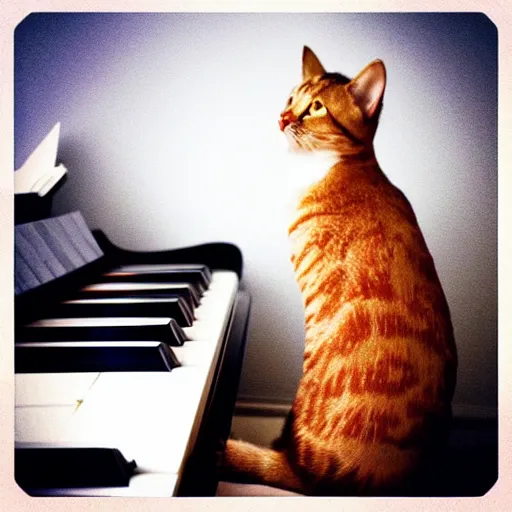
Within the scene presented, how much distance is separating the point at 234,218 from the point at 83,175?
1.05 ft

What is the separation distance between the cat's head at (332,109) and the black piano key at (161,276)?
0.33 m

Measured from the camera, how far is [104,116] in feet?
3.70

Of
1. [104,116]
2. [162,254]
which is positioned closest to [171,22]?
[104,116]

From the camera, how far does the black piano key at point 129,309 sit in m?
0.89

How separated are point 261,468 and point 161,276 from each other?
1.33 feet

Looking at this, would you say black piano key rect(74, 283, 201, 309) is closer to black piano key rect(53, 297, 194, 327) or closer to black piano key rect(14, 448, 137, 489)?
black piano key rect(53, 297, 194, 327)

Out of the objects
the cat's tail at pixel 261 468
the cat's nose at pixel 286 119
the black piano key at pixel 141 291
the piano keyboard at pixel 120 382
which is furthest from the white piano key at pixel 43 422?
the cat's nose at pixel 286 119

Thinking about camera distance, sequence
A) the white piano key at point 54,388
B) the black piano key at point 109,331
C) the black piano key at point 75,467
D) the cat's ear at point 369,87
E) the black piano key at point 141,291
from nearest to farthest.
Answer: the black piano key at point 75,467 → the white piano key at point 54,388 → the black piano key at point 109,331 → the black piano key at point 141,291 → the cat's ear at point 369,87

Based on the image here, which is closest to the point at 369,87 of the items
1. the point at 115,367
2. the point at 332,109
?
the point at 332,109

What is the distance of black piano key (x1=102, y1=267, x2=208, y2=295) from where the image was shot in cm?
107

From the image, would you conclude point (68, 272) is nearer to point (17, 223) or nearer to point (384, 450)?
point (17, 223)

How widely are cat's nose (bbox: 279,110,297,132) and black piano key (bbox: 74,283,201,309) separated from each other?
1.21 ft

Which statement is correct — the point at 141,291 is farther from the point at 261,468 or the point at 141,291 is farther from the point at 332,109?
the point at 332,109

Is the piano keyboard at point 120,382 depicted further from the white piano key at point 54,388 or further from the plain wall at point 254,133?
the plain wall at point 254,133
